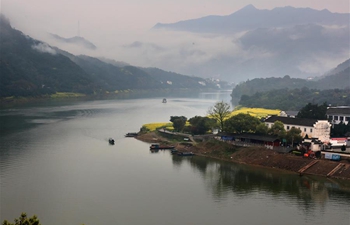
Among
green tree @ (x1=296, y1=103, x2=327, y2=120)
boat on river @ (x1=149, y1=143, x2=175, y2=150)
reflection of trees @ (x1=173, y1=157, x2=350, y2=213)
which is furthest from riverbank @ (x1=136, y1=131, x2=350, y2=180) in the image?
green tree @ (x1=296, y1=103, x2=327, y2=120)

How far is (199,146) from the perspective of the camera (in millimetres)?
37125

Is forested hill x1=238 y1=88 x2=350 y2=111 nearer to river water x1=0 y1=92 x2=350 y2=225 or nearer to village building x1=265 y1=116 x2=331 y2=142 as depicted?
village building x1=265 y1=116 x2=331 y2=142

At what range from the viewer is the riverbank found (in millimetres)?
27453

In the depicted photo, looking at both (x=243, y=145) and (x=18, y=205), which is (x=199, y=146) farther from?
(x=18, y=205)

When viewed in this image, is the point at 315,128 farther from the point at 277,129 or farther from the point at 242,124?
the point at 242,124

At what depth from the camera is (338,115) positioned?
39.8m

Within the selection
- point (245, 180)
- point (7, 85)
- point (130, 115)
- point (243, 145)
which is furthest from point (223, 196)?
point (7, 85)

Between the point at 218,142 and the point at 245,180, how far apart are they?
924 cm

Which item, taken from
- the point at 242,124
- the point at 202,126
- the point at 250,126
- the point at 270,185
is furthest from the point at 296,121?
the point at 270,185

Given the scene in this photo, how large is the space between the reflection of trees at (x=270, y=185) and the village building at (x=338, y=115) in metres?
14.6

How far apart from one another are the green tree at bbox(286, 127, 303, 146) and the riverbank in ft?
6.95

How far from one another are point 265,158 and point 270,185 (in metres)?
5.57

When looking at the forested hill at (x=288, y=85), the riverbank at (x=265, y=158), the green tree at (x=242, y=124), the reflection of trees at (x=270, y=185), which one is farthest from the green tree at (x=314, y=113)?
the forested hill at (x=288, y=85)

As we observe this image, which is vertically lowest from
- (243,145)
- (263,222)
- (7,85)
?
(263,222)
